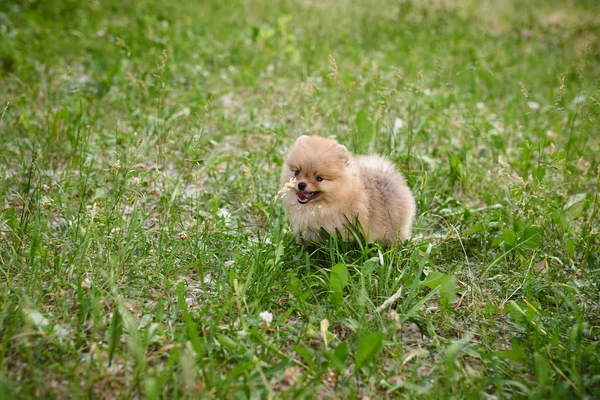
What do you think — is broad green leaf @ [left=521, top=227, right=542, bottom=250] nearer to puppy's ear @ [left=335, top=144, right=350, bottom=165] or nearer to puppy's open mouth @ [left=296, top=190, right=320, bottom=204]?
puppy's ear @ [left=335, top=144, right=350, bottom=165]

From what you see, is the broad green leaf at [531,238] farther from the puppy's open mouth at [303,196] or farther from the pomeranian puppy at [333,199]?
the puppy's open mouth at [303,196]

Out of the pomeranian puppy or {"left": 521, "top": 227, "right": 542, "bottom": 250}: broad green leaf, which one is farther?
{"left": 521, "top": 227, "right": 542, "bottom": 250}: broad green leaf

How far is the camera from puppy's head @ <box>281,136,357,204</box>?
3.08m

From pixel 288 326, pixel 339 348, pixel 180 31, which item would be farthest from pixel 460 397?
pixel 180 31

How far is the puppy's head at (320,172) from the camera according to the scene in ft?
10.1

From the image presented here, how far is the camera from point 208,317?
2.64m

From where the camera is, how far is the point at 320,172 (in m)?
3.07

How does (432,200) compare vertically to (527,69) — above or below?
below

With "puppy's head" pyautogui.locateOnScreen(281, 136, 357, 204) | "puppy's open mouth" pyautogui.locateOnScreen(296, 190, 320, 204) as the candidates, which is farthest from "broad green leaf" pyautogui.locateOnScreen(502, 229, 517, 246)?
"puppy's open mouth" pyautogui.locateOnScreen(296, 190, 320, 204)

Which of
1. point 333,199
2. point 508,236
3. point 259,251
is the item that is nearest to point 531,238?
point 508,236

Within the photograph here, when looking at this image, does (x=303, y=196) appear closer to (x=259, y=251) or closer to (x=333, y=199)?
(x=333, y=199)

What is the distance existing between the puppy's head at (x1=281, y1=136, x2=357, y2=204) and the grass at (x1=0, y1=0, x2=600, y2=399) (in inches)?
11.1

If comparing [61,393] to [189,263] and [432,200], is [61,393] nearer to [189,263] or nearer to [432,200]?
[189,263]

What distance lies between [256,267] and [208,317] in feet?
1.29
